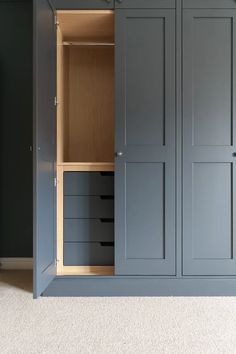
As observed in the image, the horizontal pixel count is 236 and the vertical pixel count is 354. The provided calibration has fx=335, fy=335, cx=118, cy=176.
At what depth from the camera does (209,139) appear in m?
2.38

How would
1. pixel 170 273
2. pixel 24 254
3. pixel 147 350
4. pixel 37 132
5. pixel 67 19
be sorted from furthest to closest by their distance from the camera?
pixel 24 254
pixel 67 19
pixel 170 273
pixel 37 132
pixel 147 350

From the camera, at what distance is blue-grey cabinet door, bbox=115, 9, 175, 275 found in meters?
2.37

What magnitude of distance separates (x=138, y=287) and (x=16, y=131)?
1.70 m

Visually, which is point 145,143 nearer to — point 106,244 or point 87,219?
point 87,219

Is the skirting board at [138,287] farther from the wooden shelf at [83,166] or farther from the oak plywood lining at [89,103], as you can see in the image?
the oak plywood lining at [89,103]

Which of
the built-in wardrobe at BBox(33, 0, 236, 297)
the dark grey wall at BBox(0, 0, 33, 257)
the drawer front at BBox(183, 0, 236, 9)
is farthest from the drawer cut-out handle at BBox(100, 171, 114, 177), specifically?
the drawer front at BBox(183, 0, 236, 9)

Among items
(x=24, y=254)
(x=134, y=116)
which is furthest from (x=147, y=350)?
(x=24, y=254)

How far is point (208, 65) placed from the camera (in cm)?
239

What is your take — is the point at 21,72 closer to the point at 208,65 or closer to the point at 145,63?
the point at 145,63

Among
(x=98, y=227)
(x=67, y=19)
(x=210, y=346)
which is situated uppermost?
(x=67, y=19)

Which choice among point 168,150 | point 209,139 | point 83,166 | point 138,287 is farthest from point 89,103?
point 138,287

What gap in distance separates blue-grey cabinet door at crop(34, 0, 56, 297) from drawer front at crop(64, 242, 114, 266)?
131 millimetres

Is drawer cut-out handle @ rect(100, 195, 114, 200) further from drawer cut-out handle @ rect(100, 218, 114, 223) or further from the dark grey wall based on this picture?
the dark grey wall

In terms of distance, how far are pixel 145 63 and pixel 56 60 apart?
678mm
